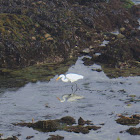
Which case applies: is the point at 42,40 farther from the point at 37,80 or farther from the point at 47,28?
the point at 37,80

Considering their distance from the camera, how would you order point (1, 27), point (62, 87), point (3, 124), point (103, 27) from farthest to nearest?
point (103, 27)
point (1, 27)
point (62, 87)
point (3, 124)

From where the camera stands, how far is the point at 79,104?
13492 millimetres

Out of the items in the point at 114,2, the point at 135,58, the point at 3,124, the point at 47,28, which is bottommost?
the point at 3,124

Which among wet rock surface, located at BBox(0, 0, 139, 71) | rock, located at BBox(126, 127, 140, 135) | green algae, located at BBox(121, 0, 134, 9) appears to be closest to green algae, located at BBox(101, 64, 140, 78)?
wet rock surface, located at BBox(0, 0, 139, 71)

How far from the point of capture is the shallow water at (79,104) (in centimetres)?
1097

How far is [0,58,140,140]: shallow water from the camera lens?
1097 cm

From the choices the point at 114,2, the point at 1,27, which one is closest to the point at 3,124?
the point at 1,27

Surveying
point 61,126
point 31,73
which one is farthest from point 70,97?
point 31,73

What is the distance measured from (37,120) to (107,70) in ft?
23.0

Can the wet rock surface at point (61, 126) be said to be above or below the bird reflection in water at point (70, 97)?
below

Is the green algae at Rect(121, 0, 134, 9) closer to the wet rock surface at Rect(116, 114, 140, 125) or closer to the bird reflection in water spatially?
the bird reflection in water

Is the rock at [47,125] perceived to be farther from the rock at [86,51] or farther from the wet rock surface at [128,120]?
the rock at [86,51]

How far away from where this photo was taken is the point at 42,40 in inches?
791

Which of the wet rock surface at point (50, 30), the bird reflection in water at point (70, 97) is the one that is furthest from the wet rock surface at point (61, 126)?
the wet rock surface at point (50, 30)
